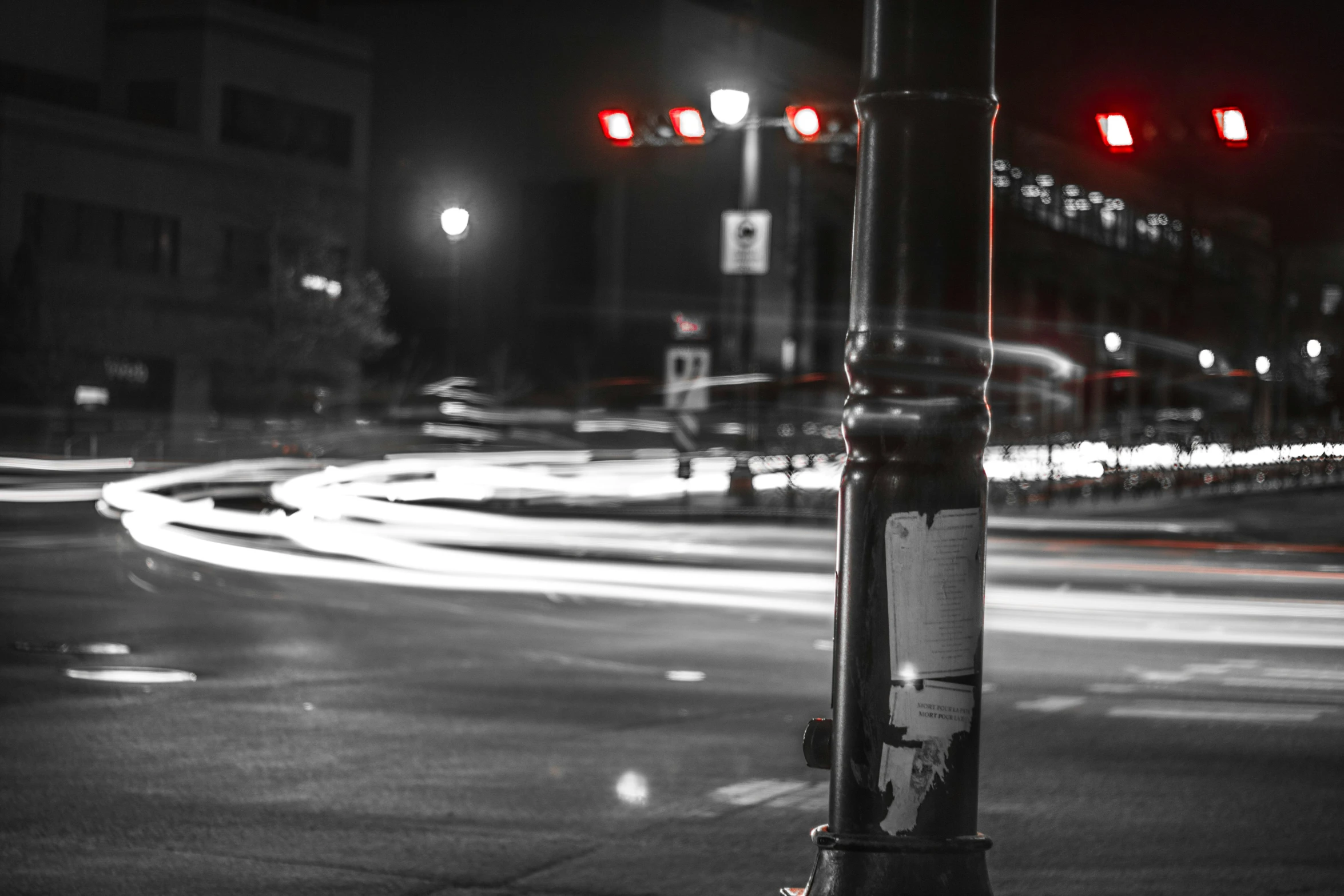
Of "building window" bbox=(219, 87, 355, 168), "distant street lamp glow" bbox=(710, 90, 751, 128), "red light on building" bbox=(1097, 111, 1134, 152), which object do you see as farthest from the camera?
"building window" bbox=(219, 87, 355, 168)

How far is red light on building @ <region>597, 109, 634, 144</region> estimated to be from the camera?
23.2 meters

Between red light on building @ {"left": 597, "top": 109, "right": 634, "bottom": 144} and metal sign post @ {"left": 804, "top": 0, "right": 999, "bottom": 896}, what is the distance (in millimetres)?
19422

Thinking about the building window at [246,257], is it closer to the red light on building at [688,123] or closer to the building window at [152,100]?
the building window at [152,100]

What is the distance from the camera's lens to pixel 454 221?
2525cm

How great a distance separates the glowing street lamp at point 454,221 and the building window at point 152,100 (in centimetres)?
3589

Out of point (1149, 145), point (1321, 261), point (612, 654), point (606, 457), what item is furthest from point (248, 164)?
point (612, 654)

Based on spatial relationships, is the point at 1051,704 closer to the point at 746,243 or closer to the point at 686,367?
the point at 686,367

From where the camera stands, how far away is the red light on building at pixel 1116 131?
2000cm

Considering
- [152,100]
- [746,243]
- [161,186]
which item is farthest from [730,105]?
[152,100]

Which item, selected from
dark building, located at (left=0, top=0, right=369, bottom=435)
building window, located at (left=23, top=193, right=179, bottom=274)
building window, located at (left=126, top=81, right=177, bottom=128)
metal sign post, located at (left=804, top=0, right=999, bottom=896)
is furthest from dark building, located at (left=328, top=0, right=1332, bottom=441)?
metal sign post, located at (left=804, top=0, right=999, bottom=896)

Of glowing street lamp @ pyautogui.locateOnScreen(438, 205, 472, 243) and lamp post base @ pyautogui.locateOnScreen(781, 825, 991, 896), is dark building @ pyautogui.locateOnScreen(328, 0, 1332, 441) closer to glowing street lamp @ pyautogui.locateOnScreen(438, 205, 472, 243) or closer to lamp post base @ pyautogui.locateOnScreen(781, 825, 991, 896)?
glowing street lamp @ pyautogui.locateOnScreen(438, 205, 472, 243)

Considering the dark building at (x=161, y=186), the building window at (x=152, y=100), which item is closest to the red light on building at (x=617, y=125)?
the dark building at (x=161, y=186)

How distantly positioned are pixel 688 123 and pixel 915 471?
1952 centimetres

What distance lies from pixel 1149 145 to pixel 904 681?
1746cm
